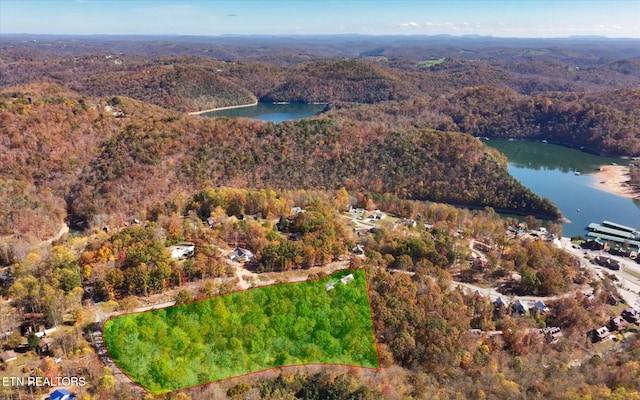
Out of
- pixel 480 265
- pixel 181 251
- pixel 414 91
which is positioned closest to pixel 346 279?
pixel 480 265

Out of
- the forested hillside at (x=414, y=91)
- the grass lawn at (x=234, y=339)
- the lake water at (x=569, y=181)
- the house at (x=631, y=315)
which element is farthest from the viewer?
the forested hillside at (x=414, y=91)

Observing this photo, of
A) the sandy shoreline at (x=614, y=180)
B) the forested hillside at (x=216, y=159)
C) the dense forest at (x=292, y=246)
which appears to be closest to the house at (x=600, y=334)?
the dense forest at (x=292, y=246)

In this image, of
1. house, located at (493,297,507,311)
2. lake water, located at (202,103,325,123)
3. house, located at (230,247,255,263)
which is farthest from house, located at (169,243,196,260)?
lake water, located at (202,103,325,123)

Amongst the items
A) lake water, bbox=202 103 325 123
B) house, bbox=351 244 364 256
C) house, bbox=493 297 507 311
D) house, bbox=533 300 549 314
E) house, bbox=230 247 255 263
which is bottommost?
house, bbox=533 300 549 314

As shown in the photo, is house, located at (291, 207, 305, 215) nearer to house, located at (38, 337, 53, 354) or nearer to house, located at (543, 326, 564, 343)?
house, located at (543, 326, 564, 343)

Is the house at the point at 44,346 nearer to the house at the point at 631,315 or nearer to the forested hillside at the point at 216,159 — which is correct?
the forested hillside at the point at 216,159

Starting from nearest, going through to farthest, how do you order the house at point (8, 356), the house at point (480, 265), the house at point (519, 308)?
the house at point (8, 356), the house at point (519, 308), the house at point (480, 265)
